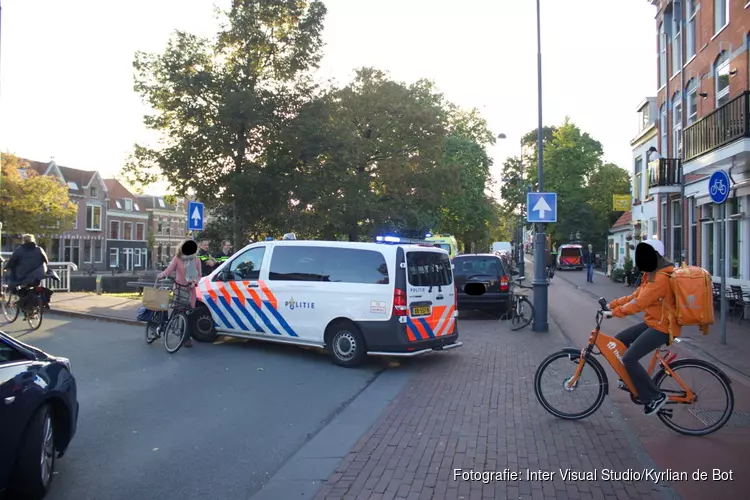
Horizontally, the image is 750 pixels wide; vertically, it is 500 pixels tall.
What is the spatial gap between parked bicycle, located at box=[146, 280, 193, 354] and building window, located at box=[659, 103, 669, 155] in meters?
21.6

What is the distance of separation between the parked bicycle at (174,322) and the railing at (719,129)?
41.8 ft

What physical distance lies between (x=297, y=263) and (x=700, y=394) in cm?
611

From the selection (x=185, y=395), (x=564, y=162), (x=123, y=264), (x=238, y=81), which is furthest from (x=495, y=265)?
(x=123, y=264)

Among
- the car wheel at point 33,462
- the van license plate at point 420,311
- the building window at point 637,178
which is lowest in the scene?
the car wheel at point 33,462

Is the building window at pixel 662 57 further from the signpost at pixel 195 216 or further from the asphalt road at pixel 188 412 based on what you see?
the asphalt road at pixel 188 412

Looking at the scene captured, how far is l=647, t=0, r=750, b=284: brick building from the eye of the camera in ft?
53.6

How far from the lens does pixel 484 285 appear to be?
629 inches

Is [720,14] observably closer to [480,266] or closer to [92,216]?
[480,266]

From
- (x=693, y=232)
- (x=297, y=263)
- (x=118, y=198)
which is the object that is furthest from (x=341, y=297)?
(x=118, y=198)

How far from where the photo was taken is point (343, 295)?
9.34 m

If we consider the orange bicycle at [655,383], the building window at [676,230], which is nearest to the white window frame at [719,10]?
the building window at [676,230]

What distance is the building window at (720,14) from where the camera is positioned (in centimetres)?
1847

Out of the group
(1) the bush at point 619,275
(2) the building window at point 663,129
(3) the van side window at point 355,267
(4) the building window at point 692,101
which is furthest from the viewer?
(1) the bush at point 619,275

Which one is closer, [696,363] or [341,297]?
[696,363]
